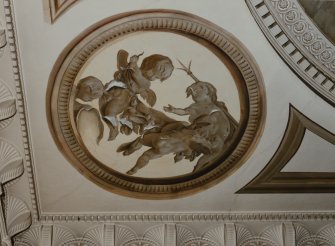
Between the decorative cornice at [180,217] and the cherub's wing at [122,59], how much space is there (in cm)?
175

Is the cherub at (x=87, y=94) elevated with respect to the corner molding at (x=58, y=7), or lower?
lower

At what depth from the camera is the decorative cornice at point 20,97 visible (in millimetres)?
6023

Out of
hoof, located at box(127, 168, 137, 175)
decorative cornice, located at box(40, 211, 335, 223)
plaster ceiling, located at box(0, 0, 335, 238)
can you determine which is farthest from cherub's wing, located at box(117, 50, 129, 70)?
decorative cornice, located at box(40, 211, 335, 223)

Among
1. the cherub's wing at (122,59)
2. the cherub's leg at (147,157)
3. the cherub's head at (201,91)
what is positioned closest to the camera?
the cherub's wing at (122,59)

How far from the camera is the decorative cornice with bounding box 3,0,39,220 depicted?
19.8 ft

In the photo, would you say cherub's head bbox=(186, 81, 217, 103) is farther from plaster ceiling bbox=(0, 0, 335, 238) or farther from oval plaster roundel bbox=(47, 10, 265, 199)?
plaster ceiling bbox=(0, 0, 335, 238)

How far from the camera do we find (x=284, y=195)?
7293 mm

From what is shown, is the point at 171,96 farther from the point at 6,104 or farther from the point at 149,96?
the point at 6,104

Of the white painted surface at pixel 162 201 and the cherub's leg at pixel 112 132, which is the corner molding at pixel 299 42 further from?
the cherub's leg at pixel 112 132

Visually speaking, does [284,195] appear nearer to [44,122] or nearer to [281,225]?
[281,225]

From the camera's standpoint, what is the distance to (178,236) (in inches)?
286

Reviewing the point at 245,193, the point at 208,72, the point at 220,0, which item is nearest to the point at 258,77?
the point at 208,72

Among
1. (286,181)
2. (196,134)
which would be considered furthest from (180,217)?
(286,181)

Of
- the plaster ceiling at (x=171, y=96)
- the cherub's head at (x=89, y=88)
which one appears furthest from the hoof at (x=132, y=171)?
the cherub's head at (x=89, y=88)
